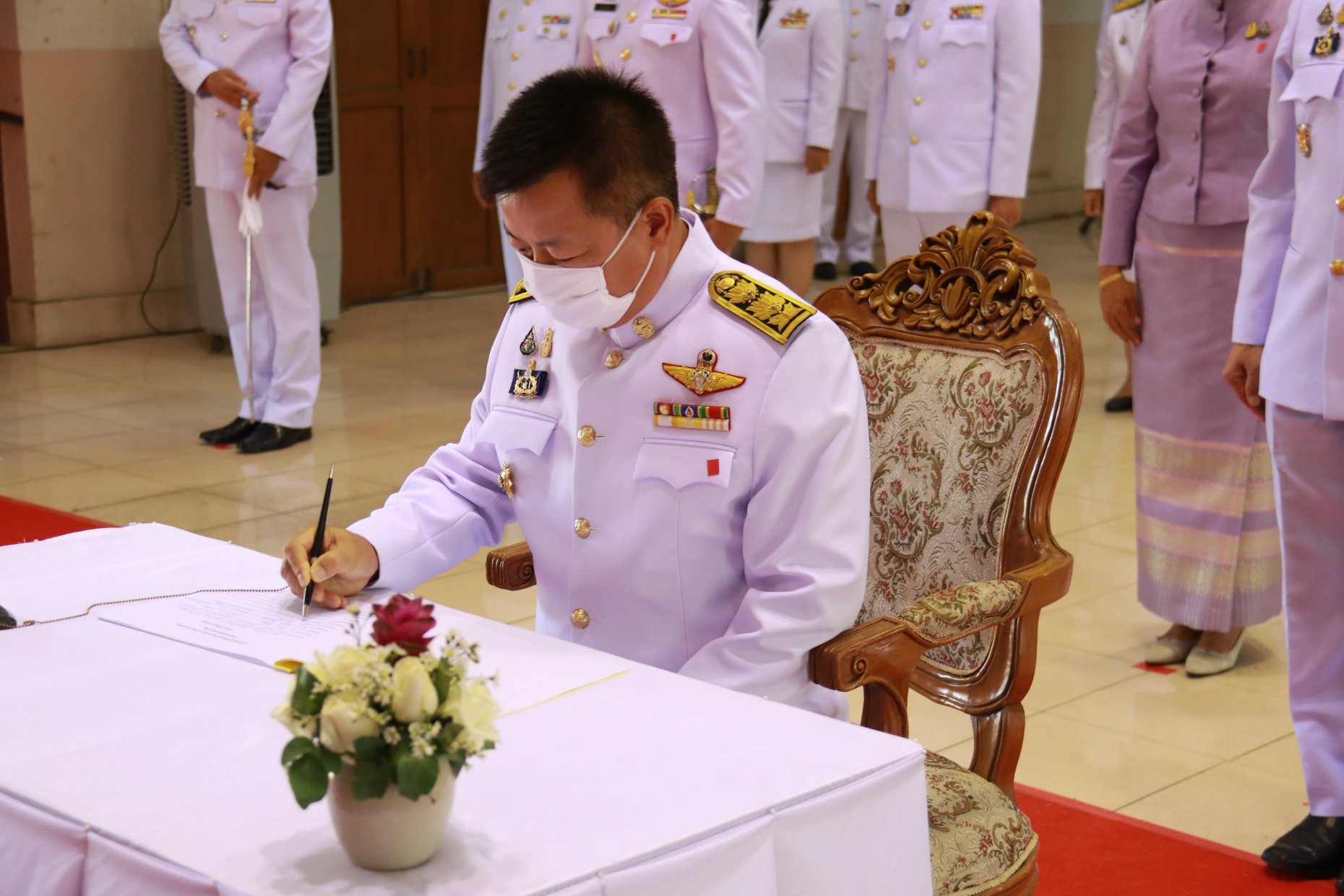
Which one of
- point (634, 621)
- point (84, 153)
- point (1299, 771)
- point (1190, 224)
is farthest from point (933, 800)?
point (84, 153)

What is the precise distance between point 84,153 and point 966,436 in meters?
5.45

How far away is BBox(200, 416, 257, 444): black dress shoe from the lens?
17.1 ft

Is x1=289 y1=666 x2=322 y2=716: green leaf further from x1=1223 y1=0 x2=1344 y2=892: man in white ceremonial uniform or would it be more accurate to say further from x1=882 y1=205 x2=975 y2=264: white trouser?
x1=882 y1=205 x2=975 y2=264: white trouser

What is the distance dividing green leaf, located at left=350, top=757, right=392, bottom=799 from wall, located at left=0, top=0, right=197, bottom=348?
601cm

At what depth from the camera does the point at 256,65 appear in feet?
16.4

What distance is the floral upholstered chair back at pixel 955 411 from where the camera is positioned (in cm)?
203

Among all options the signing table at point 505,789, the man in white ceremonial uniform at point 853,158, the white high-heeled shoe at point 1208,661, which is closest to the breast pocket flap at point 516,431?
the signing table at point 505,789

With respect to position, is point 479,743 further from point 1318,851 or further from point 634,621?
point 1318,851

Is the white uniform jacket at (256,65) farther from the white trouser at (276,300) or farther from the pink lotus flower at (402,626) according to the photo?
the pink lotus flower at (402,626)

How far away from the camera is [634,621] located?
1879 mm

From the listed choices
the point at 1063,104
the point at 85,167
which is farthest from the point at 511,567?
the point at 1063,104

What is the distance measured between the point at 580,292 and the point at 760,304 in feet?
0.70

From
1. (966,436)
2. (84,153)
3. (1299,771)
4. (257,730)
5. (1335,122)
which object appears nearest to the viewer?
(257,730)

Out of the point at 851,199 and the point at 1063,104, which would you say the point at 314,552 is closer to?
the point at 851,199
